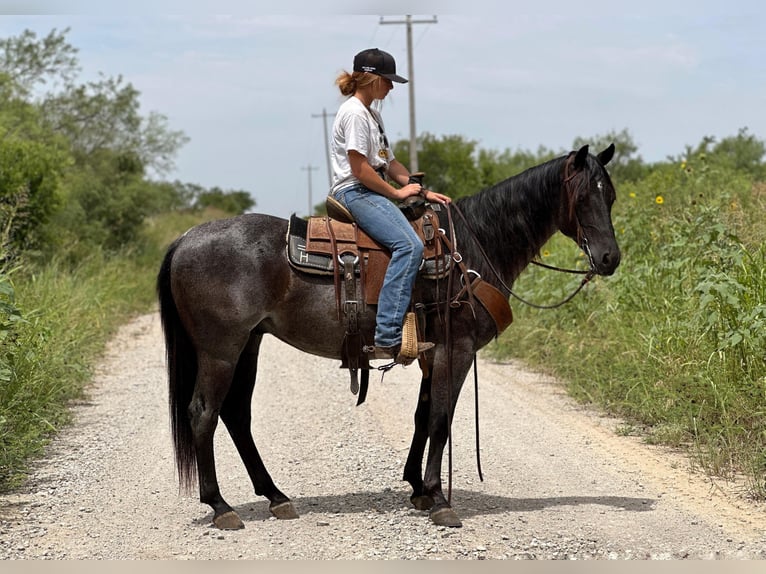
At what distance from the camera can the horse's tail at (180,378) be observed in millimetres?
6152

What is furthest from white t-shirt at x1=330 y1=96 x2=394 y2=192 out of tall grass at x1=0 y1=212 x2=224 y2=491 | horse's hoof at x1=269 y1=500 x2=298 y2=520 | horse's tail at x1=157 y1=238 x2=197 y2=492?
tall grass at x1=0 y1=212 x2=224 y2=491

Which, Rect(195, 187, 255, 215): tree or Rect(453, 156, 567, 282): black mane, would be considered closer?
Rect(453, 156, 567, 282): black mane

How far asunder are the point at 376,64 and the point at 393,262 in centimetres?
122

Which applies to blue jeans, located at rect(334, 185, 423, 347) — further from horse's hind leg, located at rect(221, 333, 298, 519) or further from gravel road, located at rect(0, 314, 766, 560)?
gravel road, located at rect(0, 314, 766, 560)

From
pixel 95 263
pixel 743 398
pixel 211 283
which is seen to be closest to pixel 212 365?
pixel 211 283

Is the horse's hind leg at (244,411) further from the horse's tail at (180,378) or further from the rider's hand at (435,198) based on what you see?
the rider's hand at (435,198)

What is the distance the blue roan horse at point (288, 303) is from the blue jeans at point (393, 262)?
18cm

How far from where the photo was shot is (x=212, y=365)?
593 cm

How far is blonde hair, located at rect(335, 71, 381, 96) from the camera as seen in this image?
600 centimetres

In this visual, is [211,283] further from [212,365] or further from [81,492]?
[81,492]

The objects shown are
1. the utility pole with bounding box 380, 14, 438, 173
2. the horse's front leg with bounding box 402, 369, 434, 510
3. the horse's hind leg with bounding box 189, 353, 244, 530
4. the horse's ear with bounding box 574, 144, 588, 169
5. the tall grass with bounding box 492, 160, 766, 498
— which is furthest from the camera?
the utility pole with bounding box 380, 14, 438, 173

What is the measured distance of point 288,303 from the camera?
6.02m

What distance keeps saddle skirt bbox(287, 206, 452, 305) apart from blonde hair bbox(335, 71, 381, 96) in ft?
2.64

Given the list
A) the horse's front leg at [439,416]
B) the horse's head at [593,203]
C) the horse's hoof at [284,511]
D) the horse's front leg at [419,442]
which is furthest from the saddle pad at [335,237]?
the horse's hoof at [284,511]
